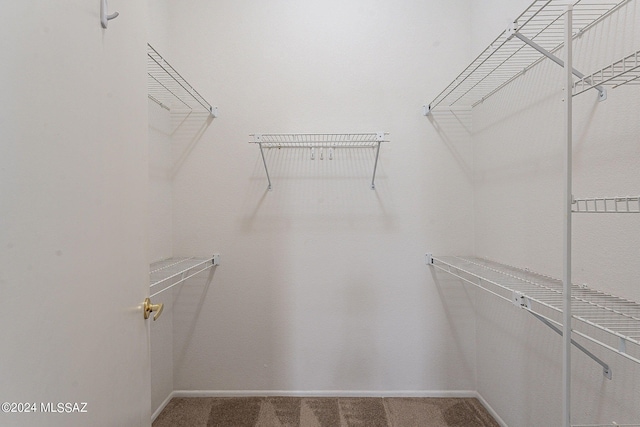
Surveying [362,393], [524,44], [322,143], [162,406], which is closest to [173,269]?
[162,406]

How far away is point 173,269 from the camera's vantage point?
5.30ft

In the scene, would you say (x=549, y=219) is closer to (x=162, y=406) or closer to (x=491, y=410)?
(x=491, y=410)

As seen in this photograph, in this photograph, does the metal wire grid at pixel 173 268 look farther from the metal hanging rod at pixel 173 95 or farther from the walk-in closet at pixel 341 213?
the metal hanging rod at pixel 173 95

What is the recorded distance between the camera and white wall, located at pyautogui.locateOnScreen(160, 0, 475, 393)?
76.4 inches

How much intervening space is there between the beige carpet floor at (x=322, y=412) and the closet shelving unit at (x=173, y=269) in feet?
2.44

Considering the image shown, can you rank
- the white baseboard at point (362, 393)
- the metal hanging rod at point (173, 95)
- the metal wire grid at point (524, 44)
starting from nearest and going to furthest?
1. the metal wire grid at point (524, 44)
2. the metal hanging rod at point (173, 95)
3. the white baseboard at point (362, 393)

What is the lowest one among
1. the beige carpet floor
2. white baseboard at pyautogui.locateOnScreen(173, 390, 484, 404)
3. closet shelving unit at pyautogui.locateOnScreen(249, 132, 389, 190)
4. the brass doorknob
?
the beige carpet floor

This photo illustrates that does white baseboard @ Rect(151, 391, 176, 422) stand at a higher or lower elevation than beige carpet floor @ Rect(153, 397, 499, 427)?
higher

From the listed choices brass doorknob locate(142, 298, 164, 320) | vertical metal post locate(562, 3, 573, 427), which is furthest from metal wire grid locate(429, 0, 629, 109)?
brass doorknob locate(142, 298, 164, 320)

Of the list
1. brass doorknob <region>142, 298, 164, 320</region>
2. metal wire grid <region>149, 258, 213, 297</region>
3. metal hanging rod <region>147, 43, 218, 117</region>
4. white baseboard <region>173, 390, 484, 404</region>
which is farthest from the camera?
white baseboard <region>173, 390, 484, 404</region>

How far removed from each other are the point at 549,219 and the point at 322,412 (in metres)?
1.55

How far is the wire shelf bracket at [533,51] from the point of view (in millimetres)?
972

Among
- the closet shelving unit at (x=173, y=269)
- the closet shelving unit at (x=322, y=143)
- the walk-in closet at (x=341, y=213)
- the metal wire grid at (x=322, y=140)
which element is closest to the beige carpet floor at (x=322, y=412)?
the walk-in closet at (x=341, y=213)

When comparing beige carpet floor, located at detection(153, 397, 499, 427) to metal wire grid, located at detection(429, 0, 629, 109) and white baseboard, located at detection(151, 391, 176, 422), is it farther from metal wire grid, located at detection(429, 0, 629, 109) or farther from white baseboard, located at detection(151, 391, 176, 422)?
metal wire grid, located at detection(429, 0, 629, 109)
